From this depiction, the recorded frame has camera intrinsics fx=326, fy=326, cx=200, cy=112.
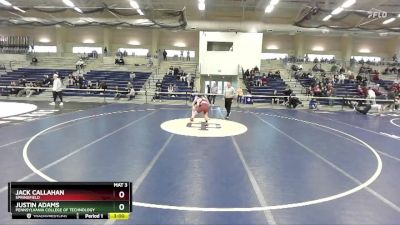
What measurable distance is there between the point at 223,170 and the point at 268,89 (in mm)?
20284

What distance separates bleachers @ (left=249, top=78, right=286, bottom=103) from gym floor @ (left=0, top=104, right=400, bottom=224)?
12881 millimetres

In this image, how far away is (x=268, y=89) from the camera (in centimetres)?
2566

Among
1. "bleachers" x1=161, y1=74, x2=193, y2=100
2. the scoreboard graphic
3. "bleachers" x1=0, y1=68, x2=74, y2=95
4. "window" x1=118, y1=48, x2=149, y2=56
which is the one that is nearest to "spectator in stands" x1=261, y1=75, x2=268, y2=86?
"bleachers" x1=161, y1=74, x2=193, y2=100

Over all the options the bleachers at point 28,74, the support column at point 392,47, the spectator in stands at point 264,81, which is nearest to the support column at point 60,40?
the bleachers at point 28,74

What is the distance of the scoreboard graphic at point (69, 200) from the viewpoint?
2520 mm

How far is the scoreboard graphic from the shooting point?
8.27 ft

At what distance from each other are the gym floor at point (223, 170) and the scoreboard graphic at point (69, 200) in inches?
55.1

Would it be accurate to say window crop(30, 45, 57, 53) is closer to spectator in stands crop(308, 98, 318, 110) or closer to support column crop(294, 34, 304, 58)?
support column crop(294, 34, 304, 58)

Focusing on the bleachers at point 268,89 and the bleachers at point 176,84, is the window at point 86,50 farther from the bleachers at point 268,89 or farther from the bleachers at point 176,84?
the bleachers at point 268,89

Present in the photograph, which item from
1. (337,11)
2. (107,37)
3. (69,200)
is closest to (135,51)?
(107,37)

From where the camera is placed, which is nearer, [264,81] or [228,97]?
[228,97]

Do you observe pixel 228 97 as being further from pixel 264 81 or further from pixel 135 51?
pixel 135 51

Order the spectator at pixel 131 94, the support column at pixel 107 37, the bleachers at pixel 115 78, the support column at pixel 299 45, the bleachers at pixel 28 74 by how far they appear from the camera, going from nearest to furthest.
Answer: the spectator at pixel 131 94 < the bleachers at pixel 115 78 < the bleachers at pixel 28 74 < the support column at pixel 107 37 < the support column at pixel 299 45

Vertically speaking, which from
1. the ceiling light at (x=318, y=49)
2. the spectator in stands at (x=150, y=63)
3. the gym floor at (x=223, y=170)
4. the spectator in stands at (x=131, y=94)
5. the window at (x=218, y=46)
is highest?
the ceiling light at (x=318, y=49)
